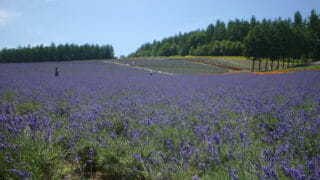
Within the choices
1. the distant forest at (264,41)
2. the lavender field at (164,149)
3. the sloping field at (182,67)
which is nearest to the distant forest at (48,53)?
the distant forest at (264,41)

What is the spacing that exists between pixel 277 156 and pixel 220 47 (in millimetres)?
71589

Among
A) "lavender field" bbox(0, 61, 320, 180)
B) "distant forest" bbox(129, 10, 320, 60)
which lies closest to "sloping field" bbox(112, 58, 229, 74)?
"distant forest" bbox(129, 10, 320, 60)


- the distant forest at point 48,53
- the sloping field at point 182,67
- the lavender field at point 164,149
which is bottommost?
the lavender field at point 164,149

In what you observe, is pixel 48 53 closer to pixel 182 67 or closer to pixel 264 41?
pixel 182 67

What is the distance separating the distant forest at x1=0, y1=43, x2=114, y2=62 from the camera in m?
71.7

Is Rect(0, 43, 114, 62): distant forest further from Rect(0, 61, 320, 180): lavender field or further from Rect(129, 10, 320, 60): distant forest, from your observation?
Rect(0, 61, 320, 180): lavender field

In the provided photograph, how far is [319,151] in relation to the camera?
8.23ft

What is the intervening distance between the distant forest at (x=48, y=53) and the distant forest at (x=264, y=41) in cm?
2981

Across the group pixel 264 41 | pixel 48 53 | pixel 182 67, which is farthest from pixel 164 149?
pixel 48 53

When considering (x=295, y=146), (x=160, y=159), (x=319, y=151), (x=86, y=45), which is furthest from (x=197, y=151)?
(x=86, y=45)

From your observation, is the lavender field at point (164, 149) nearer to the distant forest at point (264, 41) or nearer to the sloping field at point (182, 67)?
the sloping field at point (182, 67)

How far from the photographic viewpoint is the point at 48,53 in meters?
73.5

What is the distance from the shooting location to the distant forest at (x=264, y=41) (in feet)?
115

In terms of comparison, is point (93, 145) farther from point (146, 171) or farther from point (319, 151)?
point (319, 151)
